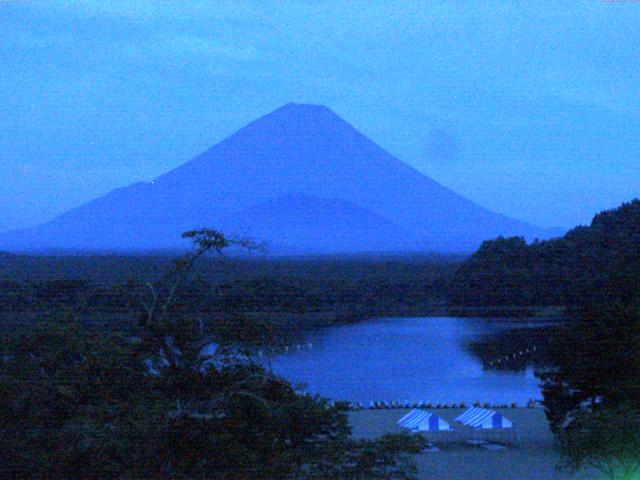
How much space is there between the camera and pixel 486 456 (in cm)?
347

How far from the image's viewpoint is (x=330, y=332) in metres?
2.84

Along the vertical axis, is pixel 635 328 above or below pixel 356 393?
above

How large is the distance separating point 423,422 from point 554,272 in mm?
1428

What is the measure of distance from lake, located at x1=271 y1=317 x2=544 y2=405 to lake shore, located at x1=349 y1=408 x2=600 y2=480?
241mm

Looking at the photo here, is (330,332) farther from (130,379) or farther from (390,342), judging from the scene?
(130,379)

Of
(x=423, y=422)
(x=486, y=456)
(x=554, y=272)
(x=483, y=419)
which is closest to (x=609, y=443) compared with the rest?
(x=554, y=272)

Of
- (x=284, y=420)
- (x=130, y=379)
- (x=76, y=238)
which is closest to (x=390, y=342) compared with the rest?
(x=284, y=420)

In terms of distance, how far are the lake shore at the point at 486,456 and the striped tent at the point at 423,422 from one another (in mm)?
69

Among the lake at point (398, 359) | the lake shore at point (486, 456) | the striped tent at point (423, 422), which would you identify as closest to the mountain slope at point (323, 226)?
the lake at point (398, 359)

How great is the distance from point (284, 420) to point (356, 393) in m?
1.21

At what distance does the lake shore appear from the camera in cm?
284

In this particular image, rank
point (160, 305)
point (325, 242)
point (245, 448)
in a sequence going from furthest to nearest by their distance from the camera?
point (325, 242) < point (160, 305) < point (245, 448)

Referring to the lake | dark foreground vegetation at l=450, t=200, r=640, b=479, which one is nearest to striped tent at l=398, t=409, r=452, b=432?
the lake

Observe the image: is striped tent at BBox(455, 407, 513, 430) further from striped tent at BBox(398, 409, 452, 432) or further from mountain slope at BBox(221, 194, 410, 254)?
mountain slope at BBox(221, 194, 410, 254)
